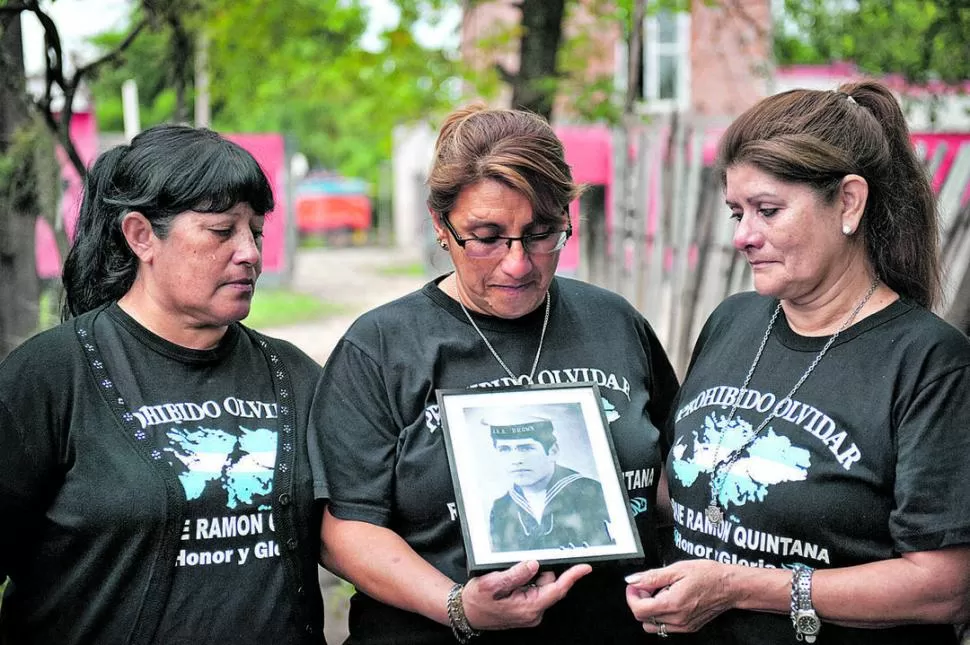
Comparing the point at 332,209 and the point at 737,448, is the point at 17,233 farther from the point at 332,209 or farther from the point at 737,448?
the point at 332,209

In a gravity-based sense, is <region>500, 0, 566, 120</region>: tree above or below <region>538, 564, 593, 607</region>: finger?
above

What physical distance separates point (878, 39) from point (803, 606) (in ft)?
22.3

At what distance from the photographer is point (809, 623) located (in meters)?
2.57

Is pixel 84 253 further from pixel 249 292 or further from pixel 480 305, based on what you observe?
pixel 480 305

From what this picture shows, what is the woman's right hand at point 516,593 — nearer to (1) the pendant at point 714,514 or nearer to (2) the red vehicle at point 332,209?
(1) the pendant at point 714,514

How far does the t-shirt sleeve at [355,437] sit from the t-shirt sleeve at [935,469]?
1.24 meters

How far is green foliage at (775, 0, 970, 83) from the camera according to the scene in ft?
23.7

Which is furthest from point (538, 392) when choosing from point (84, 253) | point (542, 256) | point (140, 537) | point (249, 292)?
point (84, 253)

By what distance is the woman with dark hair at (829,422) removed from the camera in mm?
2494

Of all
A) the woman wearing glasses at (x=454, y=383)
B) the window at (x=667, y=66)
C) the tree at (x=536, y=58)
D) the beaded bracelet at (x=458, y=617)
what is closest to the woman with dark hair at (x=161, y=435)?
the woman wearing glasses at (x=454, y=383)

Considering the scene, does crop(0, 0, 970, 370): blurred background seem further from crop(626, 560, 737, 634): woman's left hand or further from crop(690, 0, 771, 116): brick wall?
crop(626, 560, 737, 634): woman's left hand

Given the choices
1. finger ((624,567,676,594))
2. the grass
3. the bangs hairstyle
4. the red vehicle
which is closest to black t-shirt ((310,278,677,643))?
finger ((624,567,676,594))

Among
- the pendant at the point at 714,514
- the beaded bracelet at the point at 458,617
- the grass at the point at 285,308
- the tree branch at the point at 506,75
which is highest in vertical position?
the tree branch at the point at 506,75

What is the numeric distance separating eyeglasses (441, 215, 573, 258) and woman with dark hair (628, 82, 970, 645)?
49 centimetres
